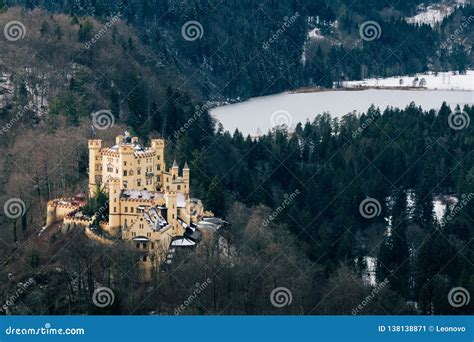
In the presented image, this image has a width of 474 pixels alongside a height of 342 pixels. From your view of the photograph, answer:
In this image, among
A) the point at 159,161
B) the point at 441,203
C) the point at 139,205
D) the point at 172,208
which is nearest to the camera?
the point at 172,208

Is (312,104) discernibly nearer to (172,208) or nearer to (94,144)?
(94,144)

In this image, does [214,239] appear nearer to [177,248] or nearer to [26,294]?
[177,248]

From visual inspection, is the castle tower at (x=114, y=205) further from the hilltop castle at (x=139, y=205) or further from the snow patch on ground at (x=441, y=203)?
the snow patch on ground at (x=441, y=203)

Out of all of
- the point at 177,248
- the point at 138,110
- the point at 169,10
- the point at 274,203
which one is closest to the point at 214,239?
the point at 177,248

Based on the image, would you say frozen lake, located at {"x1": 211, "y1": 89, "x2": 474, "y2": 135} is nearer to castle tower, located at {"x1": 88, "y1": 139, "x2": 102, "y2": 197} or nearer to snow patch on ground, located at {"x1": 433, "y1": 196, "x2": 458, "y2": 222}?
snow patch on ground, located at {"x1": 433, "y1": 196, "x2": 458, "y2": 222}

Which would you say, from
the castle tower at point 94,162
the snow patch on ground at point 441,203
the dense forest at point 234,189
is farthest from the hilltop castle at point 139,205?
the snow patch on ground at point 441,203

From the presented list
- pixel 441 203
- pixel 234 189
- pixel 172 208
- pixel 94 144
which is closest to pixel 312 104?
pixel 441 203
